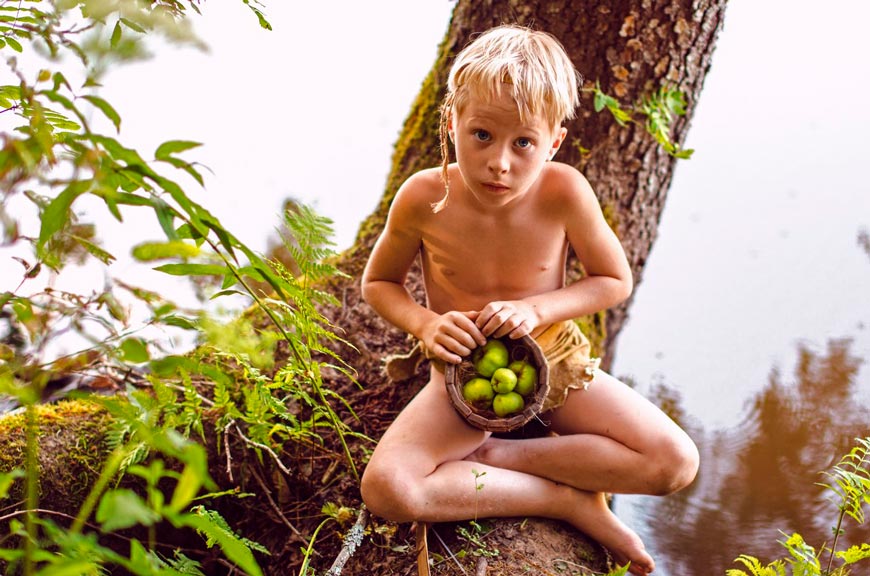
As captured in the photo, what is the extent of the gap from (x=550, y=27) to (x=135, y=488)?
7.45 feet

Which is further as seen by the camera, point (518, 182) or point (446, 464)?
point (446, 464)

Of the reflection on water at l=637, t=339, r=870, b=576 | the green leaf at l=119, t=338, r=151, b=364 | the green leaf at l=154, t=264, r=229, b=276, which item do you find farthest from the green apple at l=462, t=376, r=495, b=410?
the reflection on water at l=637, t=339, r=870, b=576

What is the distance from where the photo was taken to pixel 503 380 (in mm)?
2178

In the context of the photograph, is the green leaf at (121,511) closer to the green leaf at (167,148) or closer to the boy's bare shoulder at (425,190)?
the green leaf at (167,148)

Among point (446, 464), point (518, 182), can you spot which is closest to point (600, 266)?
point (518, 182)

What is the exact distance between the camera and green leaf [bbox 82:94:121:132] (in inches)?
41.5

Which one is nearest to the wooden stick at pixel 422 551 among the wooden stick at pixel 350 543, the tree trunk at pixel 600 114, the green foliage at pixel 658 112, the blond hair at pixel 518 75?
the wooden stick at pixel 350 543

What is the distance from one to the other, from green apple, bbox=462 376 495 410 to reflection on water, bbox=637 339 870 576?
153 cm

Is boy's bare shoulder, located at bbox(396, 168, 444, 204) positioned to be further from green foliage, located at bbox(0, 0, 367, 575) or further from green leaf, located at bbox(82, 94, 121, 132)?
green leaf, located at bbox(82, 94, 121, 132)

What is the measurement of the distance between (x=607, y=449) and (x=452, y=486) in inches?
19.6

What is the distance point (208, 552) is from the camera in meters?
2.55

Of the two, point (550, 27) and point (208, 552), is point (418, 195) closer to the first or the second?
point (550, 27)

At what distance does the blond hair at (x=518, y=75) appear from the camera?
2.13 m

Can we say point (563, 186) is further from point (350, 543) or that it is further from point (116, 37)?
point (116, 37)
